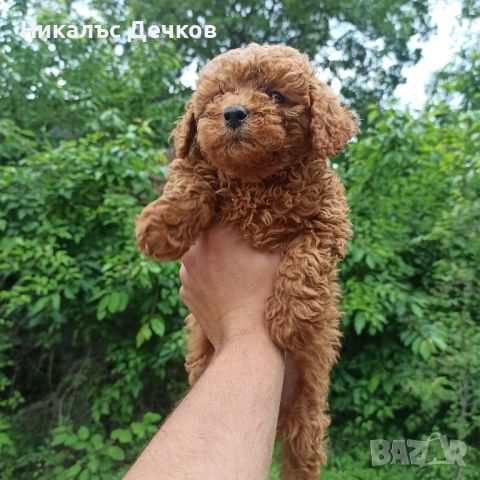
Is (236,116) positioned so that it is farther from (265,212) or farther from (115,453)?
(115,453)

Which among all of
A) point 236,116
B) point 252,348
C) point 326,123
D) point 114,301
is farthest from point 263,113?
point 114,301

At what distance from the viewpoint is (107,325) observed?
4059mm

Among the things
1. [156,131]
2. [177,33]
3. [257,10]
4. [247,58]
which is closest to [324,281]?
[247,58]

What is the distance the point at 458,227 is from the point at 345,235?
4.89 ft

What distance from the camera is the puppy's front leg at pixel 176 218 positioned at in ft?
6.20

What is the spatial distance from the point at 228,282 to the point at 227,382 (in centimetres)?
48

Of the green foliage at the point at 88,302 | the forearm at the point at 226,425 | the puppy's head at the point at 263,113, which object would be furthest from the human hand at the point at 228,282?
the green foliage at the point at 88,302

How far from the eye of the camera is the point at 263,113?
168 cm

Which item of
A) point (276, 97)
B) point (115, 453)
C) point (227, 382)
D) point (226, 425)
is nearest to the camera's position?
point (226, 425)

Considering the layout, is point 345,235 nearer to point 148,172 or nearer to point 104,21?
point 148,172

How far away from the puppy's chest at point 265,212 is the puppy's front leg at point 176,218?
9 centimetres

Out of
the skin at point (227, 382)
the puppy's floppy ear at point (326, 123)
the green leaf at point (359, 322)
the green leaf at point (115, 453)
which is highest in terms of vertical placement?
the puppy's floppy ear at point (326, 123)

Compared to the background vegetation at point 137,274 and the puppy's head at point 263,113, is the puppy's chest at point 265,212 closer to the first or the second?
the puppy's head at point 263,113

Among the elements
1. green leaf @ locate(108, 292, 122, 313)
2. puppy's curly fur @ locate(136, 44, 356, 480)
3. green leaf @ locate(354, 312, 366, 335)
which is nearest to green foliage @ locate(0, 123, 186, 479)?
green leaf @ locate(108, 292, 122, 313)
